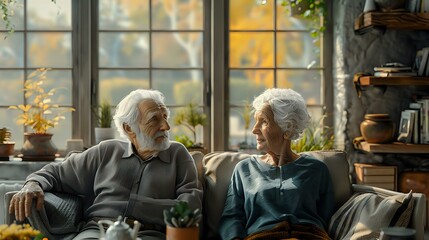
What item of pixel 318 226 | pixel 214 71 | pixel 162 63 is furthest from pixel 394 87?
pixel 318 226

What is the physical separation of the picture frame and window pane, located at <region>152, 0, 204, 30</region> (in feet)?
5.54

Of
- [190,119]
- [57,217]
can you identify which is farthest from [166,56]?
[57,217]

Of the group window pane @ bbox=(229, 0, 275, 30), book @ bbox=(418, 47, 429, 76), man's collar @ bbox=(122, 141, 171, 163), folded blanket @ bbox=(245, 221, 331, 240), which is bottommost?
folded blanket @ bbox=(245, 221, 331, 240)

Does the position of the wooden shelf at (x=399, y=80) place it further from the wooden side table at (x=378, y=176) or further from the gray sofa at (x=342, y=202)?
the gray sofa at (x=342, y=202)

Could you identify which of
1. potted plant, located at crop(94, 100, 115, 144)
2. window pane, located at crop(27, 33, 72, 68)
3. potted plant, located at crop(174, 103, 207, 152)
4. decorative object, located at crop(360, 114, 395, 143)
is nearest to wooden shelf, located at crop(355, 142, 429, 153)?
decorative object, located at crop(360, 114, 395, 143)

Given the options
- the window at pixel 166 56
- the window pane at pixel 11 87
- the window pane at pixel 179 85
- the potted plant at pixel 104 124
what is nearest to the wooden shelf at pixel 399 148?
the window at pixel 166 56

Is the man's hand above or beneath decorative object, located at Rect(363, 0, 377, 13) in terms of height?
beneath

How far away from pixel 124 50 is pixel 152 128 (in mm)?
1926

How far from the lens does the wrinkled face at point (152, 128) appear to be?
404 cm

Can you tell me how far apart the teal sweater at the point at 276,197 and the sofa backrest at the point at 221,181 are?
96 mm

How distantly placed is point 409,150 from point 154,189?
224 cm

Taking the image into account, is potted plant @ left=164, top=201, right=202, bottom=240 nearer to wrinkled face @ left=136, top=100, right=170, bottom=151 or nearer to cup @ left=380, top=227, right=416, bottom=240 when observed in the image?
cup @ left=380, top=227, right=416, bottom=240

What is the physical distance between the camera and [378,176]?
5.45 metres

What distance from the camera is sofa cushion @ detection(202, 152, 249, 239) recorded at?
4.04 m
